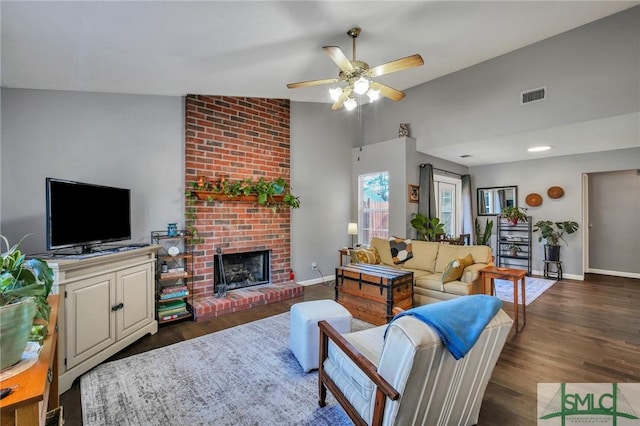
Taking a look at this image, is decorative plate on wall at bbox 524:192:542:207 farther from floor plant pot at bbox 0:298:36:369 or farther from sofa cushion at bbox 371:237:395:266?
floor plant pot at bbox 0:298:36:369

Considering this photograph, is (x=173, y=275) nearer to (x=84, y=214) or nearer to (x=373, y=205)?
(x=84, y=214)

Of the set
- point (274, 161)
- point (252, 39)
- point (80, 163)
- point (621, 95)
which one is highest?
point (252, 39)

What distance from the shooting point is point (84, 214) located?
239 cm

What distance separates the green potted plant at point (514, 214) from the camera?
5.77 metres

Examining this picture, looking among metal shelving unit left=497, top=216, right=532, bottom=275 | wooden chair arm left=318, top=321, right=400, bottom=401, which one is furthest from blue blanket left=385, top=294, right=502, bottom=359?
metal shelving unit left=497, top=216, right=532, bottom=275

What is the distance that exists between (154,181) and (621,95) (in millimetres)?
5391

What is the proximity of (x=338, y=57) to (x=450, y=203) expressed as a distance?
498cm

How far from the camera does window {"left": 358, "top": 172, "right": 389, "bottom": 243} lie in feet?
16.8

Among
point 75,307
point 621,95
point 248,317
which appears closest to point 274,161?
point 248,317

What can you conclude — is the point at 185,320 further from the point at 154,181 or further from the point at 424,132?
the point at 424,132

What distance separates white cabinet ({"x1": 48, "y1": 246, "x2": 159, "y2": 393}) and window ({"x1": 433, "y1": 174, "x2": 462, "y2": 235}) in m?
5.33

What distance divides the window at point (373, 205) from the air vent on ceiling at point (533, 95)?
217cm

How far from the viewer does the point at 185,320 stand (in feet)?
10.7

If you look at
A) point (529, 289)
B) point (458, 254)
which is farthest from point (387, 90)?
point (529, 289)
